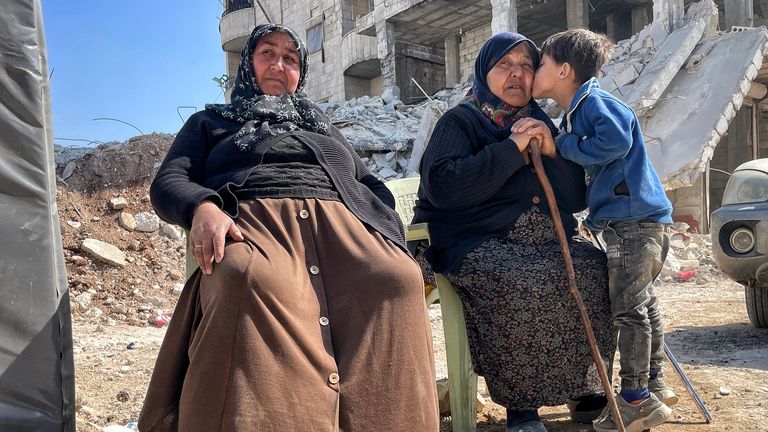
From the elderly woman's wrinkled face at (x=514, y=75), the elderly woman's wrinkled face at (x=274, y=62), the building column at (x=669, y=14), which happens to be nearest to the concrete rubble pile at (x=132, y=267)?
the elderly woman's wrinkled face at (x=274, y=62)

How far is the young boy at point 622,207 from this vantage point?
2.21m

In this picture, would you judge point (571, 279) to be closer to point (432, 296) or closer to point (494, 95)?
point (432, 296)

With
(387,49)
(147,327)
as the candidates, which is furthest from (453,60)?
Answer: (147,327)

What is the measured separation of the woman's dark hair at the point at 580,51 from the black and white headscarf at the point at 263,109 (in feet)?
3.23

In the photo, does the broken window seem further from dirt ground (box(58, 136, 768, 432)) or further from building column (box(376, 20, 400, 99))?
dirt ground (box(58, 136, 768, 432))

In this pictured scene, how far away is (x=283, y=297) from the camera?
67.5 inches

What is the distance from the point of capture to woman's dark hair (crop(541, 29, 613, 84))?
2418mm

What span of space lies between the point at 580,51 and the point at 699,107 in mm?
7436

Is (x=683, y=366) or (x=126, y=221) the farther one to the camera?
(x=126, y=221)

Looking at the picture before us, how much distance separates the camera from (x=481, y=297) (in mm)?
2307

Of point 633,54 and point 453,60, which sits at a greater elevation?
point 453,60

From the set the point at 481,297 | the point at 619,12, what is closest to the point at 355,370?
the point at 481,297

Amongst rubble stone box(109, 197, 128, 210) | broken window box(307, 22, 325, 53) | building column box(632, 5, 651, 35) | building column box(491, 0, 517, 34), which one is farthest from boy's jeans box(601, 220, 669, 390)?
broken window box(307, 22, 325, 53)

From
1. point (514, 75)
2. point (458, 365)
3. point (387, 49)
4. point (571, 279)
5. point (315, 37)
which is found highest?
point (315, 37)
